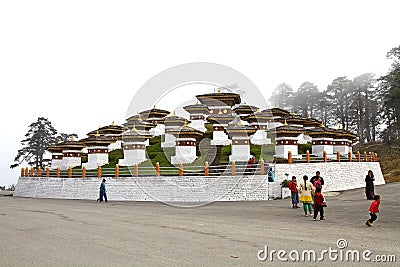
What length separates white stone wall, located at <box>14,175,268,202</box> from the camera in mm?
22688

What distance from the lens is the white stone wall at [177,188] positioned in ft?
Result: 74.4

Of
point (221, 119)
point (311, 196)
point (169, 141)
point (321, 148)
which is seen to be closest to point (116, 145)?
point (169, 141)

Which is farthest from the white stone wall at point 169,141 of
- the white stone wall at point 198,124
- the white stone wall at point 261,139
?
the white stone wall at point 261,139

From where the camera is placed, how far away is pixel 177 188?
23.5 m

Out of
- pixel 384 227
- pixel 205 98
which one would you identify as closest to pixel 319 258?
pixel 384 227

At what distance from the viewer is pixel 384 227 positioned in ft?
38.4

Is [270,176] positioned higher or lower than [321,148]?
lower

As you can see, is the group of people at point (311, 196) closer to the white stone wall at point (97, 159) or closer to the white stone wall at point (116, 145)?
the white stone wall at point (97, 159)

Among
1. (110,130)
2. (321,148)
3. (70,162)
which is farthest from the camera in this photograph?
(110,130)

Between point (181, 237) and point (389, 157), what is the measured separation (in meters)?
40.4

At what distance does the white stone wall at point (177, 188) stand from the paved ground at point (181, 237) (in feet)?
22.5

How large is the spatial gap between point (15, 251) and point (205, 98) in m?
31.4

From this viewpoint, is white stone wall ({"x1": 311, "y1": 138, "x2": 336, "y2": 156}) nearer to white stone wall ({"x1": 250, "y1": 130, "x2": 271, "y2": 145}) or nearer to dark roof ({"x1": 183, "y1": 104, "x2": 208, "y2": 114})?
white stone wall ({"x1": 250, "y1": 130, "x2": 271, "y2": 145})

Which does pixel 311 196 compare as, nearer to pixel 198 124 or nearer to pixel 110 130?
pixel 198 124
